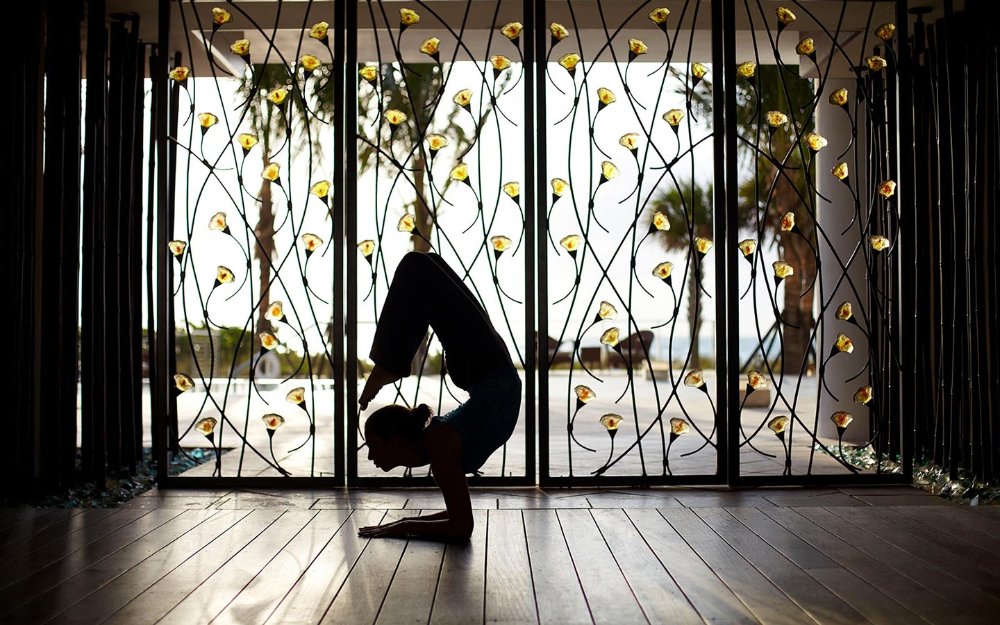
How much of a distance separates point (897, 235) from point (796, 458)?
147 cm

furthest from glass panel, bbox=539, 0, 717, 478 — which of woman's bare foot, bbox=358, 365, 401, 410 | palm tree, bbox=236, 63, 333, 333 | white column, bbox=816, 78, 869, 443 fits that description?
palm tree, bbox=236, 63, 333, 333

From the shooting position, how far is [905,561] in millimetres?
3004

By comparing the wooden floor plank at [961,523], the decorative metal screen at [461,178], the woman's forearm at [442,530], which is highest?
the decorative metal screen at [461,178]

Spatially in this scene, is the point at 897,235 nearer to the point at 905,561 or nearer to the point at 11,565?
the point at 905,561

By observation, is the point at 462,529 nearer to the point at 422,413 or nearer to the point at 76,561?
the point at 422,413

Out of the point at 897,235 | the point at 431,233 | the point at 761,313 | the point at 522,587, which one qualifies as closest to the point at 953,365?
the point at 897,235

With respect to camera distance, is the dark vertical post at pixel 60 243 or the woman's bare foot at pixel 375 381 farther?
the dark vertical post at pixel 60 243

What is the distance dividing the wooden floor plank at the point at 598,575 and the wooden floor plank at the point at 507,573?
16 centimetres

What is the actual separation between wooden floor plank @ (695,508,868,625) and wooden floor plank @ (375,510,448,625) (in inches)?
38.8

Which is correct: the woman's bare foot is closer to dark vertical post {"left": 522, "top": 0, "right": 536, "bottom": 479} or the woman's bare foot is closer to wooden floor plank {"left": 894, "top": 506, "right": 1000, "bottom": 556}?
dark vertical post {"left": 522, "top": 0, "right": 536, "bottom": 479}

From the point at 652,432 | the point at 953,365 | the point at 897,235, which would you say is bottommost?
the point at 652,432

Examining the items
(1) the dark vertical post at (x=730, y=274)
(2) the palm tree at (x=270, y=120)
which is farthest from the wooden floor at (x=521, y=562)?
(2) the palm tree at (x=270, y=120)

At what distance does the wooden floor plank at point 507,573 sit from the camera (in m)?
2.44

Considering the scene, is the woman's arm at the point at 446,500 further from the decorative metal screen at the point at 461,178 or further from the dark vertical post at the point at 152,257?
the dark vertical post at the point at 152,257
